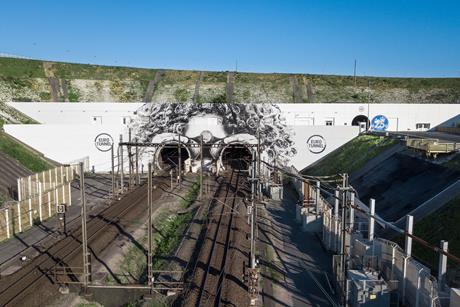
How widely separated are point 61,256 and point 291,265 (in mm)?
9913

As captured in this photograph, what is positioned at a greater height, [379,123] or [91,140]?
[379,123]

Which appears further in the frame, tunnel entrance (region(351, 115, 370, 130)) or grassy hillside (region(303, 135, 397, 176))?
tunnel entrance (region(351, 115, 370, 130))

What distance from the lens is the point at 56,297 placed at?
14383 mm

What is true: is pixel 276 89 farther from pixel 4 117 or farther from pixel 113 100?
pixel 4 117

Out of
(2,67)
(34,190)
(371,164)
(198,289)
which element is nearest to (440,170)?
(371,164)

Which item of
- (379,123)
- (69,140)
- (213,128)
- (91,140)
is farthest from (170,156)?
(379,123)

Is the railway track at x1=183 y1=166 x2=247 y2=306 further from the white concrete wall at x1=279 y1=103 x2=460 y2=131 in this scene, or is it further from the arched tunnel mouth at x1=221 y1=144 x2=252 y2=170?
the arched tunnel mouth at x1=221 y1=144 x2=252 y2=170

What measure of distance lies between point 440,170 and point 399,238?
6.88 meters

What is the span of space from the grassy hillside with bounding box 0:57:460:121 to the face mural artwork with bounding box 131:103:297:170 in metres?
8.35

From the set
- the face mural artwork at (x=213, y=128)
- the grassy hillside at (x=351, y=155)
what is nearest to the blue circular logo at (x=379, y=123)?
the grassy hillside at (x=351, y=155)

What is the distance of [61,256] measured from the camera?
18.0 m

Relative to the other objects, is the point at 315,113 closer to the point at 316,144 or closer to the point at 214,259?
the point at 316,144

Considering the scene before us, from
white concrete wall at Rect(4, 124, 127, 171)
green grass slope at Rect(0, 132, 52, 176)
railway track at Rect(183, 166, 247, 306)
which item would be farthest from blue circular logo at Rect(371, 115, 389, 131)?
green grass slope at Rect(0, 132, 52, 176)

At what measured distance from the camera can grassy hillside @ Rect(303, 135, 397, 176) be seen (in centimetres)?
3356
